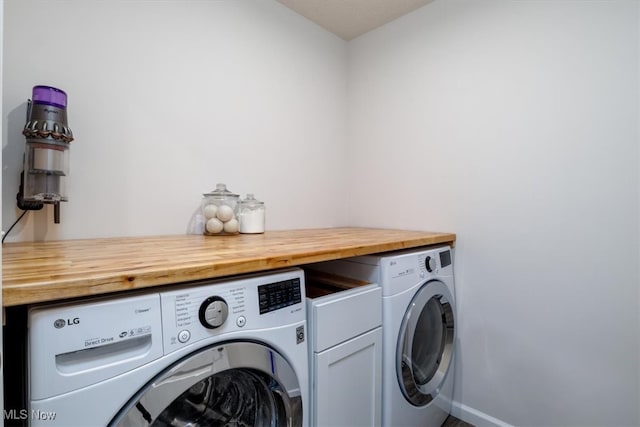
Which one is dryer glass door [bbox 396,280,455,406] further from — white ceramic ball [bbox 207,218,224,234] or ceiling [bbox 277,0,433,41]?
ceiling [bbox 277,0,433,41]

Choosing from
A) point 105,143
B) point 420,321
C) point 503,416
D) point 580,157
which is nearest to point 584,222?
point 580,157

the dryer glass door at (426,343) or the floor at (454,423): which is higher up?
the dryer glass door at (426,343)

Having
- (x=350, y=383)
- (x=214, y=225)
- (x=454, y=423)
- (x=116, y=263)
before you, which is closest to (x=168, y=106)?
(x=214, y=225)

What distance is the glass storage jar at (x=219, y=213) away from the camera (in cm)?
138

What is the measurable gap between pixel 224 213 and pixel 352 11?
55.4 inches

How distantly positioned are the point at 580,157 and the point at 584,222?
0.88ft

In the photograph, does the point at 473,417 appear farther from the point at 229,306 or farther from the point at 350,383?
the point at 229,306

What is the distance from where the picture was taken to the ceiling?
1771mm

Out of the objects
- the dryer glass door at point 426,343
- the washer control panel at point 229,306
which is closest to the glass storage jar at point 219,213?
the washer control panel at point 229,306

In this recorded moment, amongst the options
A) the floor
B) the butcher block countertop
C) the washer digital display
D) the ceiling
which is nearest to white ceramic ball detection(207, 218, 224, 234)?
the butcher block countertop

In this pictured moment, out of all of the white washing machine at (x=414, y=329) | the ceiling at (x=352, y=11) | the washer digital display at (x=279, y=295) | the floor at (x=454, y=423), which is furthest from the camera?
the ceiling at (x=352, y=11)

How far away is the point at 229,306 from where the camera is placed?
0.77 metres

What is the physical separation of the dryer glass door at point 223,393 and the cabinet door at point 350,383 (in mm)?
106

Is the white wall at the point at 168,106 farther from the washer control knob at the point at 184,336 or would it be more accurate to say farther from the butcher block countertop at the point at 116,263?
the washer control knob at the point at 184,336
